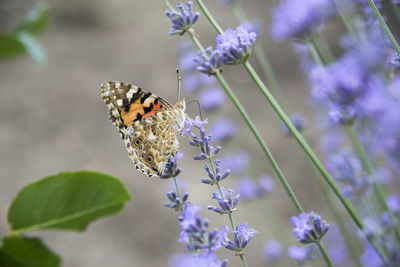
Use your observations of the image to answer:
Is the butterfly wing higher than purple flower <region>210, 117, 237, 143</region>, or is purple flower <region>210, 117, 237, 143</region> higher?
purple flower <region>210, 117, 237, 143</region>

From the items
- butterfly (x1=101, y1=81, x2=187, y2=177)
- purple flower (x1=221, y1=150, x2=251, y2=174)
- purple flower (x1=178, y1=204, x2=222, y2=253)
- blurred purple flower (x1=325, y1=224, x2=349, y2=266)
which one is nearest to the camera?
purple flower (x1=178, y1=204, x2=222, y2=253)

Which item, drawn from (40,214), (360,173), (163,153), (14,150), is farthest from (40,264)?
(14,150)

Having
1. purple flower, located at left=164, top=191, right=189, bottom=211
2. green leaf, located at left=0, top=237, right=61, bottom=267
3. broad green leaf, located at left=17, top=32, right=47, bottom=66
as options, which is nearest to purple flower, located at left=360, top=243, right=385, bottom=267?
purple flower, located at left=164, top=191, right=189, bottom=211

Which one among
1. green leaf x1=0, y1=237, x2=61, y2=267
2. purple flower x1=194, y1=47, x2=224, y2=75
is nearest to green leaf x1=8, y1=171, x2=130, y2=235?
green leaf x1=0, y1=237, x2=61, y2=267

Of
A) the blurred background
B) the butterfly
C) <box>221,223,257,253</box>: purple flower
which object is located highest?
the blurred background

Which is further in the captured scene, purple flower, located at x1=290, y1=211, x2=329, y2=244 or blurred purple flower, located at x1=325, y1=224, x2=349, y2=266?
blurred purple flower, located at x1=325, y1=224, x2=349, y2=266

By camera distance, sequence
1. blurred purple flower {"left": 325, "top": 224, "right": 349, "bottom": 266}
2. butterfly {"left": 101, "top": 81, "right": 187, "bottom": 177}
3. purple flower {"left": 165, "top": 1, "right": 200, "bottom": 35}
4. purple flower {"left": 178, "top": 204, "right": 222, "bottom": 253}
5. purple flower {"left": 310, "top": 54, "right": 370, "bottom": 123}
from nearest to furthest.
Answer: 1. purple flower {"left": 178, "top": 204, "right": 222, "bottom": 253}
2. purple flower {"left": 310, "top": 54, "right": 370, "bottom": 123}
3. purple flower {"left": 165, "top": 1, "right": 200, "bottom": 35}
4. butterfly {"left": 101, "top": 81, "right": 187, "bottom": 177}
5. blurred purple flower {"left": 325, "top": 224, "right": 349, "bottom": 266}

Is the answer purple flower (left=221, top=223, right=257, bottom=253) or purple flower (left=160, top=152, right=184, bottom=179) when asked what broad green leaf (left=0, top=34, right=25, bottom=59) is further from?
purple flower (left=221, top=223, right=257, bottom=253)
